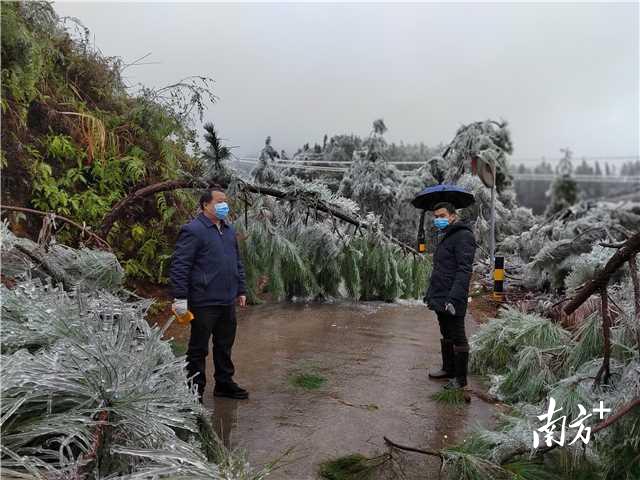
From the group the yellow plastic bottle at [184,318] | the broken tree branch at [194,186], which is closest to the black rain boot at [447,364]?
the yellow plastic bottle at [184,318]

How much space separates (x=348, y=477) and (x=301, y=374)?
1582mm

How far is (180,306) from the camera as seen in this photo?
334 centimetres

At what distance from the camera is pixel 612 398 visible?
2.56m

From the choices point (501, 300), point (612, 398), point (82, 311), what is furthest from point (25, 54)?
point (501, 300)

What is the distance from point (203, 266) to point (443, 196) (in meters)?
2.04

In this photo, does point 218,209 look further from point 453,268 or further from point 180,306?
point 453,268

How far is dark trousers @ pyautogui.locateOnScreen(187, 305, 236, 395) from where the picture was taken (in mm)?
3543

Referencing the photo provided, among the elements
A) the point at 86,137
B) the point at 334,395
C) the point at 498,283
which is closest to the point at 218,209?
the point at 334,395

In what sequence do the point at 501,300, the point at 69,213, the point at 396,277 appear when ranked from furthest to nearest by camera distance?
the point at 501,300
the point at 396,277
the point at 69,213

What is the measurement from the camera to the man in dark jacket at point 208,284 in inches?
137

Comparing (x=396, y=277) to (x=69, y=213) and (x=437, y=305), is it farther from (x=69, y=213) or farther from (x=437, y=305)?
(x=69, y=213)

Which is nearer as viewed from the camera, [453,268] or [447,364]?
[453,268]

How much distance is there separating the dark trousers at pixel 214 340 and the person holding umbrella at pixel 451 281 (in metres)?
1.55

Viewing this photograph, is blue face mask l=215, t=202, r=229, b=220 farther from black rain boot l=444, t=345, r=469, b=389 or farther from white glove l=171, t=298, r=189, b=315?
black rain boot l=444, t=345, r=469, b=389
